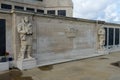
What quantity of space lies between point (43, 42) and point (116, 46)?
9.92m

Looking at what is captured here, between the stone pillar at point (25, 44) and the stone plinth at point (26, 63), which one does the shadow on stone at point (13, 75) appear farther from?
the stone pillar at point (25, 44)

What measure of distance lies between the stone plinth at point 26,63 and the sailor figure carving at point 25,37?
25 cm

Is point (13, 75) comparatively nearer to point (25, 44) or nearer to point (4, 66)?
point (4, 66)

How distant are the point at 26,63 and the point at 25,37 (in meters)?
1.48

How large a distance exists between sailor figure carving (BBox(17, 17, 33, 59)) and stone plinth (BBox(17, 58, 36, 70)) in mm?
248

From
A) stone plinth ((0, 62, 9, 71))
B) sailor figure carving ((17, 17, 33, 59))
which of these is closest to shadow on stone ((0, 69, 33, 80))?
stone plinth ((0, 62, 9, 71))

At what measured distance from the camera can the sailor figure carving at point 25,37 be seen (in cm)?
815

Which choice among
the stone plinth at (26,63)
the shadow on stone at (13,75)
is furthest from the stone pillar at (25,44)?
the shadow on stone at (13,75)

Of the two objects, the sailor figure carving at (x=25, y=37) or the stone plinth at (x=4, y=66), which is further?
the sailor figure carving at (x=25, y=37)

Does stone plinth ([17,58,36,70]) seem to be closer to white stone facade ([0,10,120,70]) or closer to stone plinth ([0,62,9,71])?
white stone facade ([0,10,120,70])

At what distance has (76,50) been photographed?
1195 centimetres

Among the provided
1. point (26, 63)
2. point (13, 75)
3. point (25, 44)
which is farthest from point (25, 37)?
point (13, 75)

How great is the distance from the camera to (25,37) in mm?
8250

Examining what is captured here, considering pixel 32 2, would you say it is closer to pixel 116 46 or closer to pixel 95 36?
pixel 95 36
